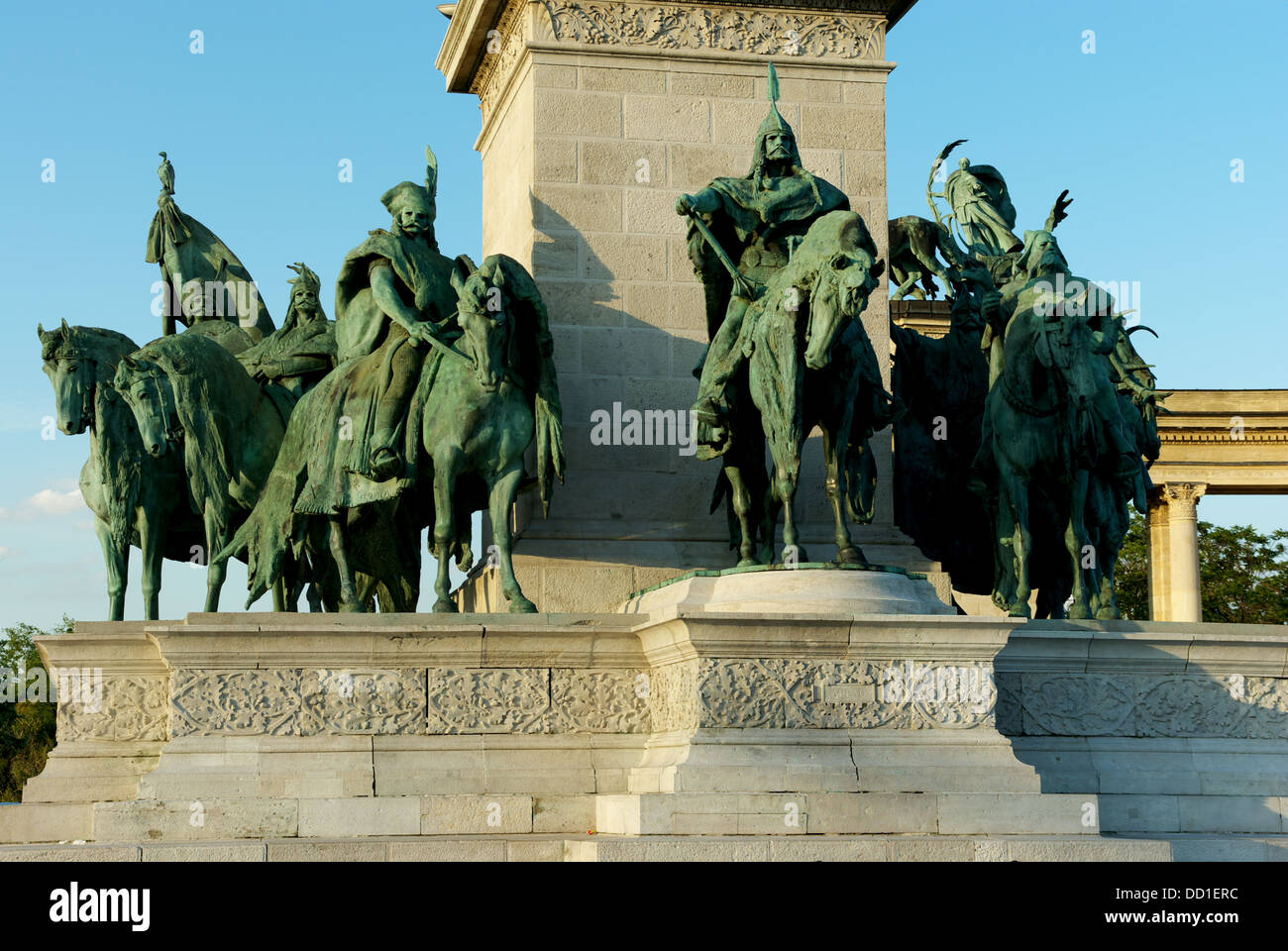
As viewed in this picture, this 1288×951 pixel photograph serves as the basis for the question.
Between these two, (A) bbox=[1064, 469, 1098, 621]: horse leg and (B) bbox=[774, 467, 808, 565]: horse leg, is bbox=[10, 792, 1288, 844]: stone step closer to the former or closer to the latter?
(A) bbox=[1064, 469, 1098, 621]: horse leg

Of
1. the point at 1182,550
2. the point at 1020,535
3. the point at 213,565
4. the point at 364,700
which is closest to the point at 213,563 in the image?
the point at 213,565

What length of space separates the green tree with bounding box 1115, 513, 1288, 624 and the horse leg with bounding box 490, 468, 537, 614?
Result: 36.0 meters

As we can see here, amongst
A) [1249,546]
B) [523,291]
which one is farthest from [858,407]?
[1249,546]

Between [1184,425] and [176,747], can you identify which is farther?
[1184,425]

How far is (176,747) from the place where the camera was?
15148mm

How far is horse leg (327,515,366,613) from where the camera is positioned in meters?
17.2

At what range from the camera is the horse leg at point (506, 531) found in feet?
53.7

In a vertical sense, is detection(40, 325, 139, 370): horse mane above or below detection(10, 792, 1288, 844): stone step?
above

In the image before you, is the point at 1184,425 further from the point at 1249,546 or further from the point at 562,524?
the point at 562,524

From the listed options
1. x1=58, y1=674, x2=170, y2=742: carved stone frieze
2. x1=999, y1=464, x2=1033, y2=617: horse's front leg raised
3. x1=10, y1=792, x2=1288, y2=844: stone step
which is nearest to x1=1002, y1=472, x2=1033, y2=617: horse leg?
x1=999, y1=464, x2=1033, y2=617: horse's front leg raised

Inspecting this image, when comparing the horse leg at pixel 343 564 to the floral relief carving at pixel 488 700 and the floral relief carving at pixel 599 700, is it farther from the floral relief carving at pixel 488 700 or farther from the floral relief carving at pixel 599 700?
the floral relief carving at pixel 599 700

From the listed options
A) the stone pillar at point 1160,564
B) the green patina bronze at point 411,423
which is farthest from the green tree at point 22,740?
Result: the green patina bronze at point 411,423

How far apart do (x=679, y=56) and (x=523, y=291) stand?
426 cm
